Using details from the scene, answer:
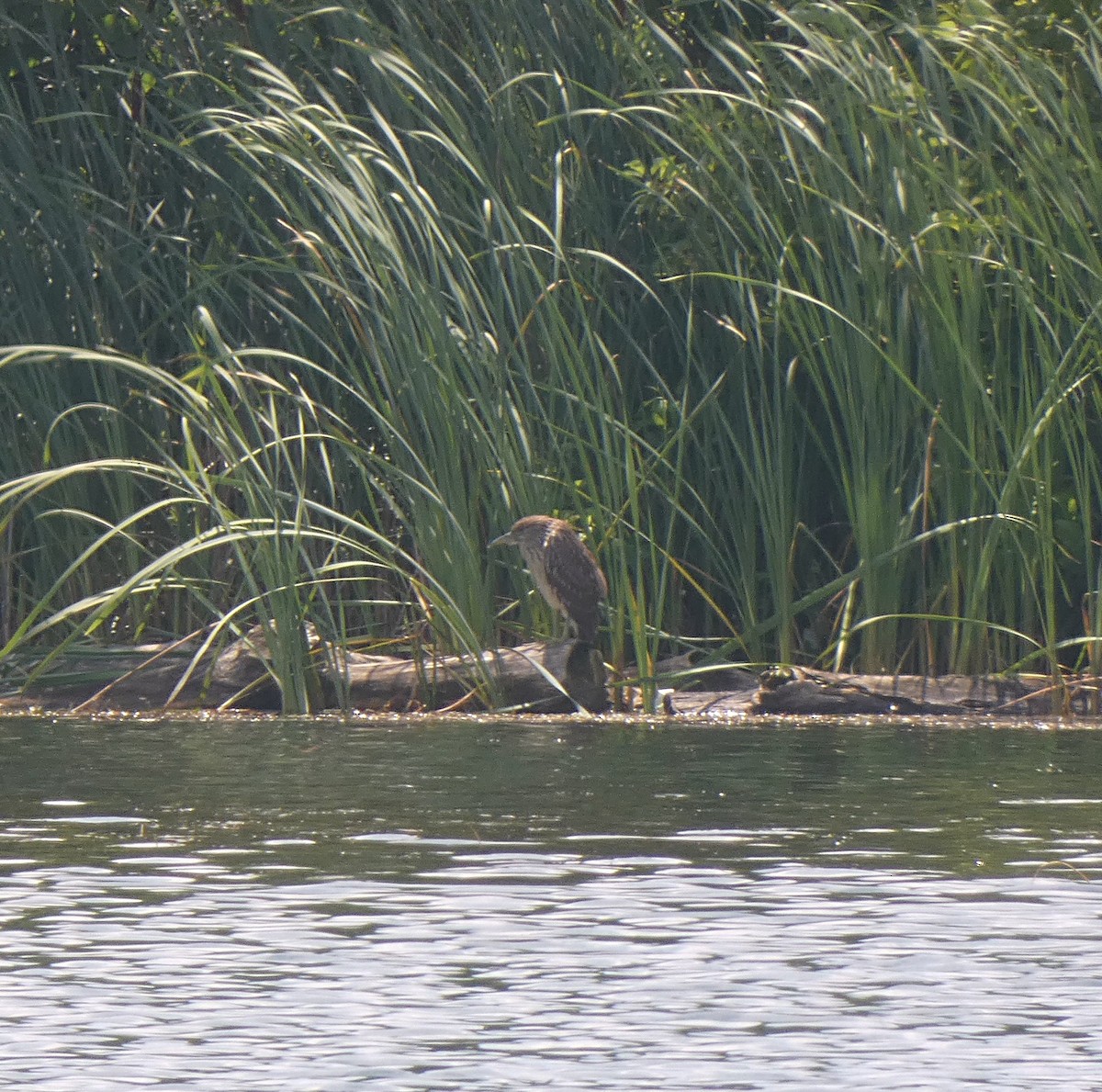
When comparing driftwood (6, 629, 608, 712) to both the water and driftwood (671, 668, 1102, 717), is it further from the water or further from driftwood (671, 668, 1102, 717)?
the water

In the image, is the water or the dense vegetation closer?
the water

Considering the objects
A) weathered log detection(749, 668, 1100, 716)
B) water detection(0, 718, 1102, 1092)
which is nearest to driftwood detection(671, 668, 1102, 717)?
weathered log detection(749, 668, 1100, 716)

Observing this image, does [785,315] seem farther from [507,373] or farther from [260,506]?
[260,506]

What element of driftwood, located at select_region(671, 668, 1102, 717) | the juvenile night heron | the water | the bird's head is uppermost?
the bird's head

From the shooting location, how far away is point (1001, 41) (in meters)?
9.09

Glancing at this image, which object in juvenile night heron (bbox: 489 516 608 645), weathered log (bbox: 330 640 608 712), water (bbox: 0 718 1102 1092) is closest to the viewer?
water (bbox: 0 718 1102 1092)

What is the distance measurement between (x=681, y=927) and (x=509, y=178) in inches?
198

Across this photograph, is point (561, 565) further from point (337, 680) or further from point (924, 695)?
point (924, 695)

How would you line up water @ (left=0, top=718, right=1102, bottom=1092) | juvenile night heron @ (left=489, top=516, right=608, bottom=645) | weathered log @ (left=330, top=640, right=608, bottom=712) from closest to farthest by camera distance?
water @ (left=0, top=718, right=1102, bottom=1092) < juvenile night heron @ (left=489, top=516, right=608, bottom=645) < weathered log @ (left=330, top=640, right=608, bottom=712)

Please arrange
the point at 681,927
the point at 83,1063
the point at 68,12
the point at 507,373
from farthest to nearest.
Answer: the point at 68,12 → the point at 507,373 → the point at 681,927 → the point at 83,1063

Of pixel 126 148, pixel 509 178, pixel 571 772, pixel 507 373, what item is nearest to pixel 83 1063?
pixel 571 772

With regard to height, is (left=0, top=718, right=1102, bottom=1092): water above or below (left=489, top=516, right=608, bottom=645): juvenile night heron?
below

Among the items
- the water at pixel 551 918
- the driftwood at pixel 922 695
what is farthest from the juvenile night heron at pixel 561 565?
the water at pixel 551 918

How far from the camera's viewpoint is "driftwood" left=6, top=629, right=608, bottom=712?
873 cm
